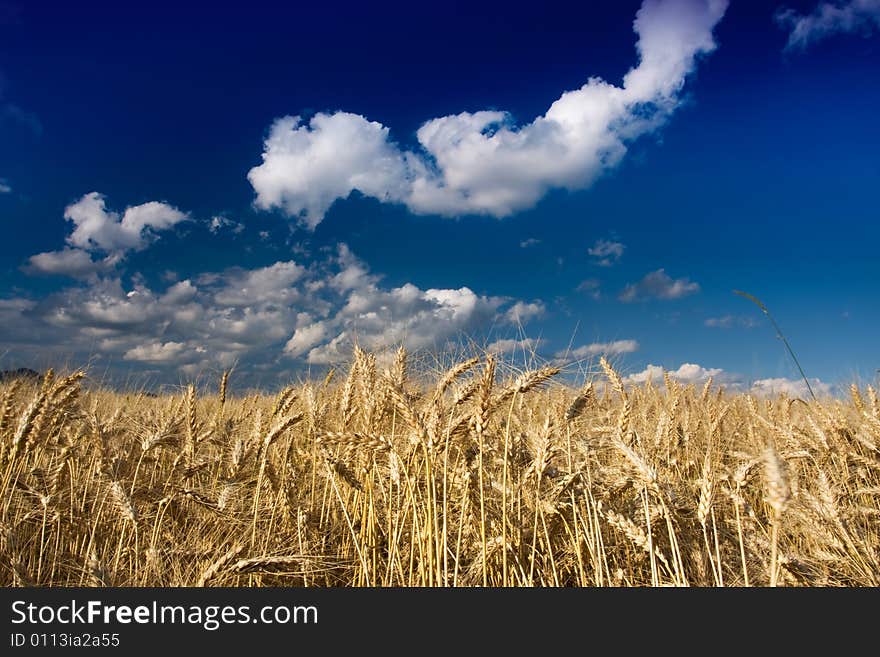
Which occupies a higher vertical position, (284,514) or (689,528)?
(284,514)

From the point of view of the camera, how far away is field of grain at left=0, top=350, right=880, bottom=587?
9.52ft

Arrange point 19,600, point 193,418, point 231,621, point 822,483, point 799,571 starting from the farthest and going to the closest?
point 193,418 < point 822,483 < point 799,571 < point 19,600 < point 231,621

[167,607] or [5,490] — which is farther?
[5,490]

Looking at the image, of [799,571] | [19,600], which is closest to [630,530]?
[799,571]

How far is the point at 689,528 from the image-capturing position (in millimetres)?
3426

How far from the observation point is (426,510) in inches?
113

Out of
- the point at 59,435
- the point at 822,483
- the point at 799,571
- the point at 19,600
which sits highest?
the point at 59,435

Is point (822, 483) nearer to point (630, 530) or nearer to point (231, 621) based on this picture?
point (630, 530)

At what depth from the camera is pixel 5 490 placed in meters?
3.48

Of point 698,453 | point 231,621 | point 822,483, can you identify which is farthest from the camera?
point 698,453

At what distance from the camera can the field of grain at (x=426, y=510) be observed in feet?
9.52

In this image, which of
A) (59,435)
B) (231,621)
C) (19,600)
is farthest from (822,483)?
(59,435)

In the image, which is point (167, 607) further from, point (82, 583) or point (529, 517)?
point (529, 517)

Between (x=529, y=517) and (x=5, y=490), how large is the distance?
3.33 meters
